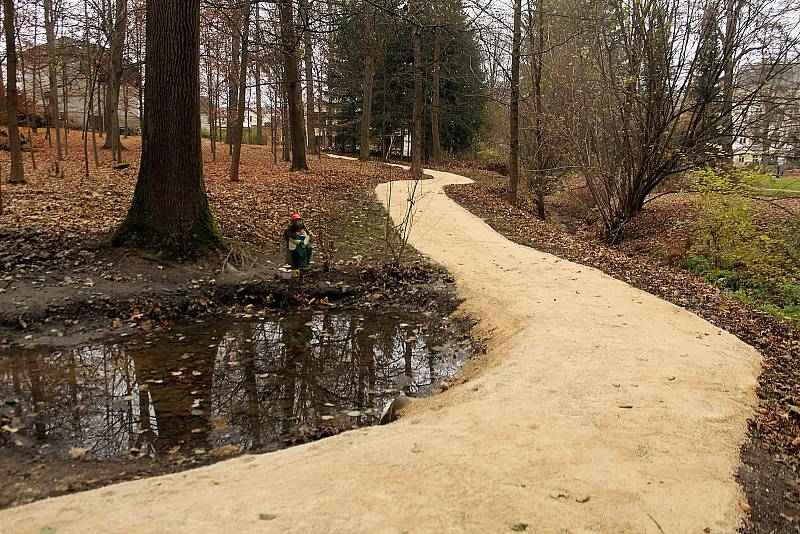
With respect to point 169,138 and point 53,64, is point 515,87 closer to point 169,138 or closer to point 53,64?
point 169,138

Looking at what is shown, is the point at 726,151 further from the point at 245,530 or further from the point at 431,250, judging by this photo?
the point at 245,530

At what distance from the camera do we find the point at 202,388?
237 inches

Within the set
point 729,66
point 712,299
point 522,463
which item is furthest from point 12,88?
point 729,66

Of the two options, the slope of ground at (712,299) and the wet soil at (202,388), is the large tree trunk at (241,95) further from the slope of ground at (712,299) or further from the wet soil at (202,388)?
the wet soil at (202,388)

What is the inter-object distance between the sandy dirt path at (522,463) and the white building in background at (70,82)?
1554 centimetres

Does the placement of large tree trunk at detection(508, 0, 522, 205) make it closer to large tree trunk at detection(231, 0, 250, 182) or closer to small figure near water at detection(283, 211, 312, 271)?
large tree trunk at detection(231, 0, 250, 182)

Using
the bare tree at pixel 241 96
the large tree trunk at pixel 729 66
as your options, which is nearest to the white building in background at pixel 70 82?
the bare tree at pixel 241 96

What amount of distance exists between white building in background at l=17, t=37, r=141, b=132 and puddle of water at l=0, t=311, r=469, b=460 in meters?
12.5

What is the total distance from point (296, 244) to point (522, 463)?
5809mm

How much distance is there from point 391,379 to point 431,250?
230 inches

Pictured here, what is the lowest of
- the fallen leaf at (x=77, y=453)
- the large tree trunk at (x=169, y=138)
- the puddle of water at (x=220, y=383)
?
the fallen leaf at (x=77, y=453)

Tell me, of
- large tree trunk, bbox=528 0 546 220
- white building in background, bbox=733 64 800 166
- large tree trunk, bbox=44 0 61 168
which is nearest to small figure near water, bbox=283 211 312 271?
large tree trunk, bbox=528 0 546 220

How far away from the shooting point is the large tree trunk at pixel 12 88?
40.9 feet

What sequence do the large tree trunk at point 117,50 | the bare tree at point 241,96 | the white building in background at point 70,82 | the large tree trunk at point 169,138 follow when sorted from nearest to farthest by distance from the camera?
the large tree trunk at point 169,138, the bare tree at point 241,96, the large tree trunk at point 117,50, the white building in background at point 70,82
